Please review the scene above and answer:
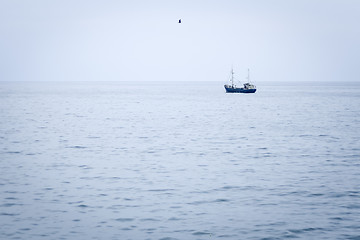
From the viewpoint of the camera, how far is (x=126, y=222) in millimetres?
19000

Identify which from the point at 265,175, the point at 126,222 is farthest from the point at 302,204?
the point at 126,222

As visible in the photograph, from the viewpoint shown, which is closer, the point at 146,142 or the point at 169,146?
the point at 169,146

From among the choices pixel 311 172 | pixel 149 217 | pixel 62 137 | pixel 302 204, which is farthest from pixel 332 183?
pixel 62 137

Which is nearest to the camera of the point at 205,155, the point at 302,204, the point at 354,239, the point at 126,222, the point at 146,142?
the point at 354,239

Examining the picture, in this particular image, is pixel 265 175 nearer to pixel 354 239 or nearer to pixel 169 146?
pixel 354 239

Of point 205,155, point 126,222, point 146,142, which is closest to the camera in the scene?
point 126,222

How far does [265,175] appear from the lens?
92.9ft

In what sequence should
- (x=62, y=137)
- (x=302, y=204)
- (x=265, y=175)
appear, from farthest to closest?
(x=62, y=137) → (x=265, y=175) → (x=302, y=204)

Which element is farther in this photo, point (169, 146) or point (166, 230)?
point (169, 146)

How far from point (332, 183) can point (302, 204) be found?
206 inches

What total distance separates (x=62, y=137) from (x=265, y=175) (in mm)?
27103

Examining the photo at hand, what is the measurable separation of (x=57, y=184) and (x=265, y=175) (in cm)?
1276

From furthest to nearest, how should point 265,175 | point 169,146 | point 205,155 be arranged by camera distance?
1. point 169,146
2. point 205,155
3. point 265,175

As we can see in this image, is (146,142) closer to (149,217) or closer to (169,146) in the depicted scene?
Result: (169,146)
